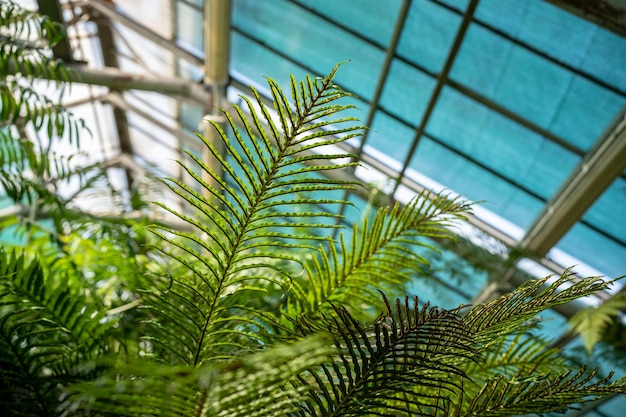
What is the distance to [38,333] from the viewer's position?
1088mm

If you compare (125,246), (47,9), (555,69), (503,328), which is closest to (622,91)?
(555,69)

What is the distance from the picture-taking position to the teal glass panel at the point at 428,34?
504 cm

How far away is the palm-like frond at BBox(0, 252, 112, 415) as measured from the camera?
108 centimetres

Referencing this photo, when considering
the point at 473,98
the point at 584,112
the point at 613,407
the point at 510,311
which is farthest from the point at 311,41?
the point at 510,311

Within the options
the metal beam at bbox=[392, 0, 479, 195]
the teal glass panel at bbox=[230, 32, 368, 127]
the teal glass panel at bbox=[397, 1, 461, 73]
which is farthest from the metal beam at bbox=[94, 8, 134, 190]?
the teal glass panel at bbox=[397, 1, 461, 73]

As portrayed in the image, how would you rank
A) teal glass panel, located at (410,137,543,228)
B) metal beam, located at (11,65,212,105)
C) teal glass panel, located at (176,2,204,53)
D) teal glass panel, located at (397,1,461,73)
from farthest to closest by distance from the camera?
teal glass panel, located at (176,2,204,53) → metal beam, located at (11,65,212,105) → teal glass panel, located at (410,137,543,228) → teal glass panel, located at (397,1,461,73)

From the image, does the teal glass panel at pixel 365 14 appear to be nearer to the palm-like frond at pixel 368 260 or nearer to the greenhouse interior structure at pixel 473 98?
the greenhouse interior structure at pixel 473 98

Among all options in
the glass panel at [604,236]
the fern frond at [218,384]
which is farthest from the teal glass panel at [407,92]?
the fern frond at [218,384]

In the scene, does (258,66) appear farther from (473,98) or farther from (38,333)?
(38,333)

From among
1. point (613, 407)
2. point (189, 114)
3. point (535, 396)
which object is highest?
point (189, 114)

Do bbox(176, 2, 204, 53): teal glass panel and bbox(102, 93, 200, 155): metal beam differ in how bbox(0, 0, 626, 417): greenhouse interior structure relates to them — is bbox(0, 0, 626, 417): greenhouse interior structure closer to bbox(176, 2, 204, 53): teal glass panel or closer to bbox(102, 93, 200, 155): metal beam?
bbox(176, 2, 204, 53): teal glass panel

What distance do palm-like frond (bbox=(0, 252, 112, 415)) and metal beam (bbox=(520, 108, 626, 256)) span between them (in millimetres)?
4123

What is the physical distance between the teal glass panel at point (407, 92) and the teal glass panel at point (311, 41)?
182mm

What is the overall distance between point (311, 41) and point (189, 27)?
200cm
